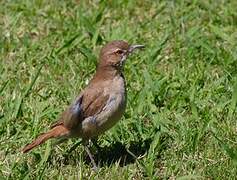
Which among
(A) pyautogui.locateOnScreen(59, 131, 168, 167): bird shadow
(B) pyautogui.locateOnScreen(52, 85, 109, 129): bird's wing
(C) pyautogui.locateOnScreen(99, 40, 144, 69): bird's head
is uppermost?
(C) pyautogui.locateOnScreen(99, 40, 144, 69): bird's head

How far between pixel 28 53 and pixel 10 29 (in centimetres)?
59

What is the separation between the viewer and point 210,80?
821cm

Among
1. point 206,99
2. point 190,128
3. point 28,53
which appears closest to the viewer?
point 190,128

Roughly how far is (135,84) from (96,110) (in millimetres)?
→ 1552

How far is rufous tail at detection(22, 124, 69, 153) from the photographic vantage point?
6734mm

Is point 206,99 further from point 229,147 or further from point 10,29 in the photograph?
point 10,29

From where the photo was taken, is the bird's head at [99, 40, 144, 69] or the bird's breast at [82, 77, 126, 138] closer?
the bird's breast at [82, 77, 126, 138]

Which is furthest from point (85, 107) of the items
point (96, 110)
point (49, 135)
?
point (49, 135)

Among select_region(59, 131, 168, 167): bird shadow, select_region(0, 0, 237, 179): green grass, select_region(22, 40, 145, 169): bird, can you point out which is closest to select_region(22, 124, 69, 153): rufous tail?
select_region(22, 40, 145, 169): bird

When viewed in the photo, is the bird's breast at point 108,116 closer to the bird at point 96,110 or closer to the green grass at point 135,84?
the bird at point 96,110

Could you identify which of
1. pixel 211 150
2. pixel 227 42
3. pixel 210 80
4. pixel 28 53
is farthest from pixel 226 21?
pixel 211 150

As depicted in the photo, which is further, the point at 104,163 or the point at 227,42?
the point at 227,42

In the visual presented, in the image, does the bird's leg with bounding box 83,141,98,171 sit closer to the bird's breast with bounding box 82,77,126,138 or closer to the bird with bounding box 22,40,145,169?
the bird with bounding box 22,40,145,169

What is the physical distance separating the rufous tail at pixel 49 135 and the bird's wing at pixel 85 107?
0.17 ft
